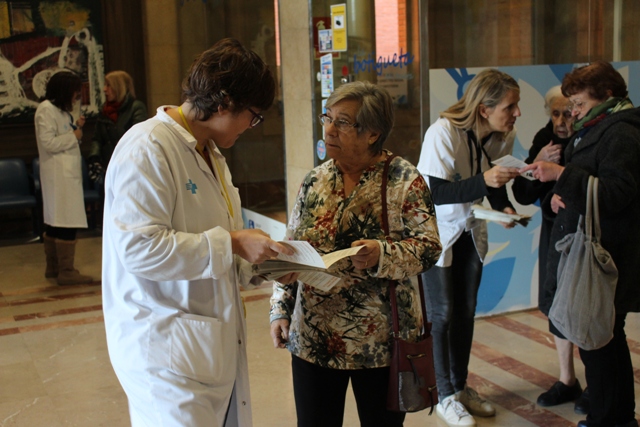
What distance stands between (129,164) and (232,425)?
0.87 metres

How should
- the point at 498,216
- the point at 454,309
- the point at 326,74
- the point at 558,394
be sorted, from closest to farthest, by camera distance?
1. the point at 498,216
2. the point at 454,309
3. the point at 558,394
4. the point at 326,74

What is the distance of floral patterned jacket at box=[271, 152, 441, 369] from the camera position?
236 cm

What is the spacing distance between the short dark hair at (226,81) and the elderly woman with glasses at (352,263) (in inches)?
19.1

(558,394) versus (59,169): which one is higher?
(59,169)

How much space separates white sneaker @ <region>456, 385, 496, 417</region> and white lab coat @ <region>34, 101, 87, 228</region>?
4219 millimetres

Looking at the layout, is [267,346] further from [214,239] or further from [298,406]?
[214,239]

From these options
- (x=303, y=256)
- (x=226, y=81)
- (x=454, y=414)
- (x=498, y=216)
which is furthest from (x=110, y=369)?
(x=226, y=81)

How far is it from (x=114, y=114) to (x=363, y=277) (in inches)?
207

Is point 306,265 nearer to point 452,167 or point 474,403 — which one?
point 452,167

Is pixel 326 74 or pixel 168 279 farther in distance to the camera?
pixel 326 74

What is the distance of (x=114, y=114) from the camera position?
23.0 feet

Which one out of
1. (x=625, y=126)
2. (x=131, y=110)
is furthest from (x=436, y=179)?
(x=131, y=110)

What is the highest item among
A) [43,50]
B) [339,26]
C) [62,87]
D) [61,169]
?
[43,50]

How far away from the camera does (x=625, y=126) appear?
10.2ft
